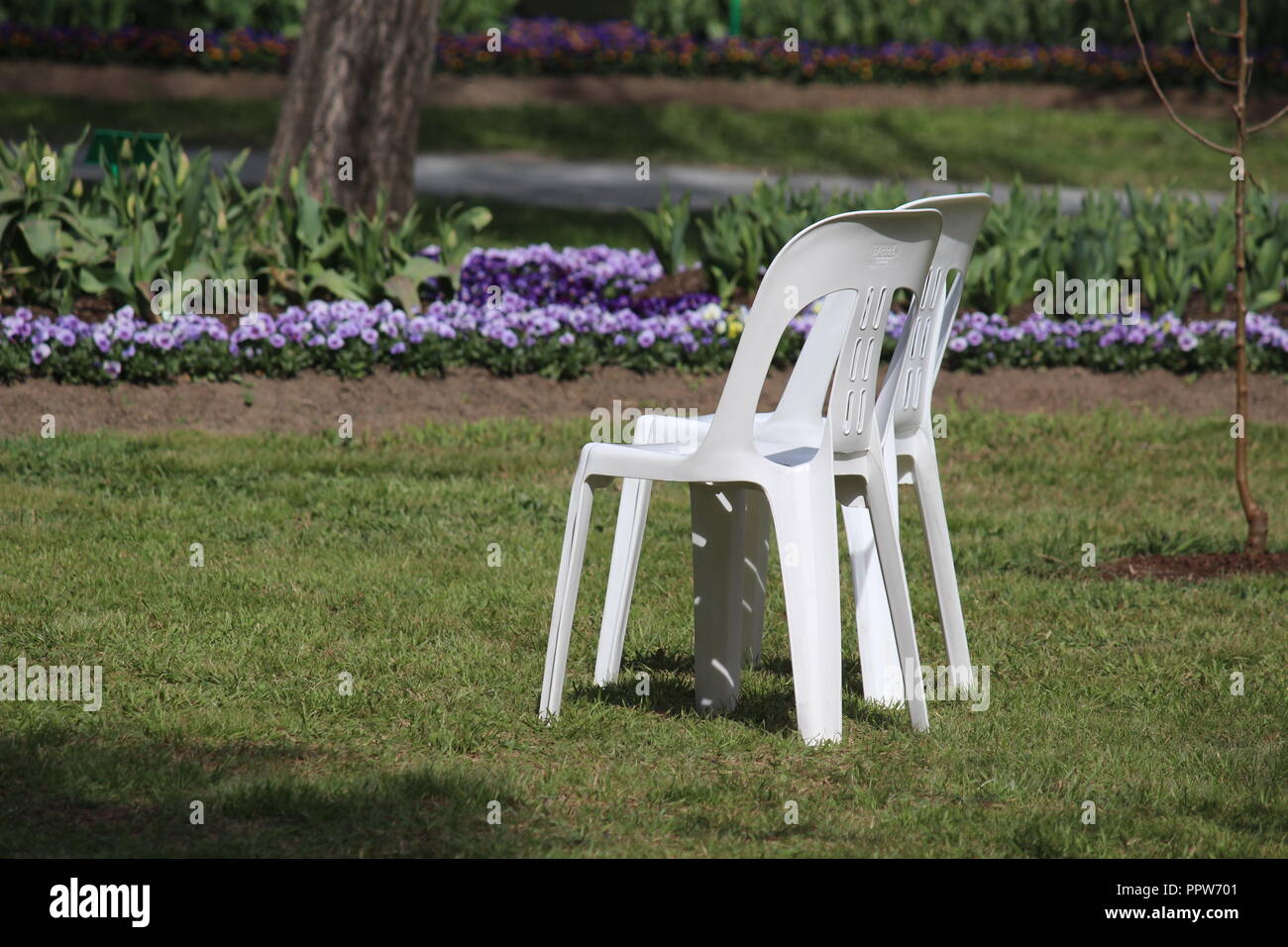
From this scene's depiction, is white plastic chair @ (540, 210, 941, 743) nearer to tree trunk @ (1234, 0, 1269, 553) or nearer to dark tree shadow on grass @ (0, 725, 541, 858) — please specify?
dark tree shadow on grass @ (0, 725, 541, 858)

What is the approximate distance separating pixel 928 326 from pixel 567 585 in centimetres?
114

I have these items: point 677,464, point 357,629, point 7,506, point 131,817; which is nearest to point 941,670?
point 677,464

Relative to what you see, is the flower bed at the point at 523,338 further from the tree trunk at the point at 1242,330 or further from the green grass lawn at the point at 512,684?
the tree trunk at the point at 1242,330

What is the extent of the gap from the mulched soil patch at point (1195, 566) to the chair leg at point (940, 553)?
1.50 meters

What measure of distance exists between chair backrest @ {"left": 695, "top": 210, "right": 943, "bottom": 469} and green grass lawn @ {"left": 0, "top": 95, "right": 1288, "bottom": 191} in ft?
40.6

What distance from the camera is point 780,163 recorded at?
16891 millimetres

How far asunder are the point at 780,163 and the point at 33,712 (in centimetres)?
1375

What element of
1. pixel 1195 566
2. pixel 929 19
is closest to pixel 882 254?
pixel 1195 566

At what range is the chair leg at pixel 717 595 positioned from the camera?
416cm

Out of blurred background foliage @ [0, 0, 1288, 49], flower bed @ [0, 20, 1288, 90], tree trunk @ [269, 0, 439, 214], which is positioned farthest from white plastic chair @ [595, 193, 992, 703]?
blurred background foliage @ [0, 0, 1288, 49]

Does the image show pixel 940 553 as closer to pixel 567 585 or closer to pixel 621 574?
pixel 621 574

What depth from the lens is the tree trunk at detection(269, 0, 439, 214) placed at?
9023mm

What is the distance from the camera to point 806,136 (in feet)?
58.7

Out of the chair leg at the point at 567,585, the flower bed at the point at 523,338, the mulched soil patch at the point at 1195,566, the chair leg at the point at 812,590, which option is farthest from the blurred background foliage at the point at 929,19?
the chair leg at the point at 812,590
